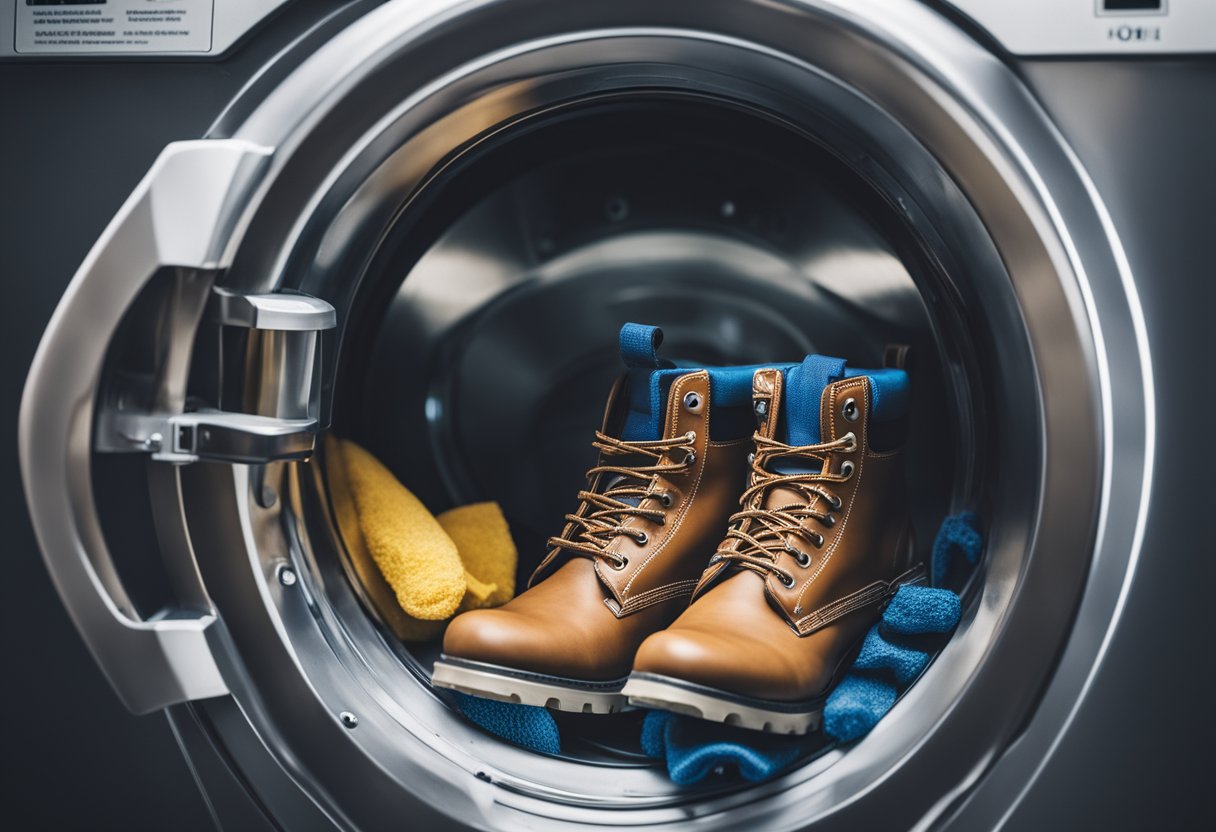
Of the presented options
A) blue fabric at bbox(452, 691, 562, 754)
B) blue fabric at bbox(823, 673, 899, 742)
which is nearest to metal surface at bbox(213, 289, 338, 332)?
blue fabric at bbox(452, 691, 562, 754)

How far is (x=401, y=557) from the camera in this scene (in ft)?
2.14

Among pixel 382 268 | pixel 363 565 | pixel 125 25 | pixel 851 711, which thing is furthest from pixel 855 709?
pixel 125 25

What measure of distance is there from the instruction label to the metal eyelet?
1.55 feet

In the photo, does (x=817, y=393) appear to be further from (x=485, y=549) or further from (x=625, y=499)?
(x=485, y=549)

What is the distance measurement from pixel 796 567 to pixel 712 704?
12 centimetres

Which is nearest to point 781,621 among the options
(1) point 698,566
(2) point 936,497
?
(1) point 698,566

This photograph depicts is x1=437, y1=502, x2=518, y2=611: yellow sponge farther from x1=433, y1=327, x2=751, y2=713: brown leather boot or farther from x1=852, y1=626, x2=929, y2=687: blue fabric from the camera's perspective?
x1=852, y1=626, x2=929, y2=687: blue fabric

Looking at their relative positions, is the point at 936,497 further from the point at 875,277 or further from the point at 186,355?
the point at 186,355

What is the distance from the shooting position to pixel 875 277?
77cm

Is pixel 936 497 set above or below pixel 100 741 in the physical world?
above

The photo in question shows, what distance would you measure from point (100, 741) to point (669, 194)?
65 cm

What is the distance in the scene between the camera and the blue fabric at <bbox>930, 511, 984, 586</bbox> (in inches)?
24.6

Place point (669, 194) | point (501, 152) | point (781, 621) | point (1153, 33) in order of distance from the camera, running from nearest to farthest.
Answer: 1. point (1153, 33)
2. point (781, 621)
3. point (501, 152)
4. point (669, 194)

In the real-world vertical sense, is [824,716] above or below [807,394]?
below
